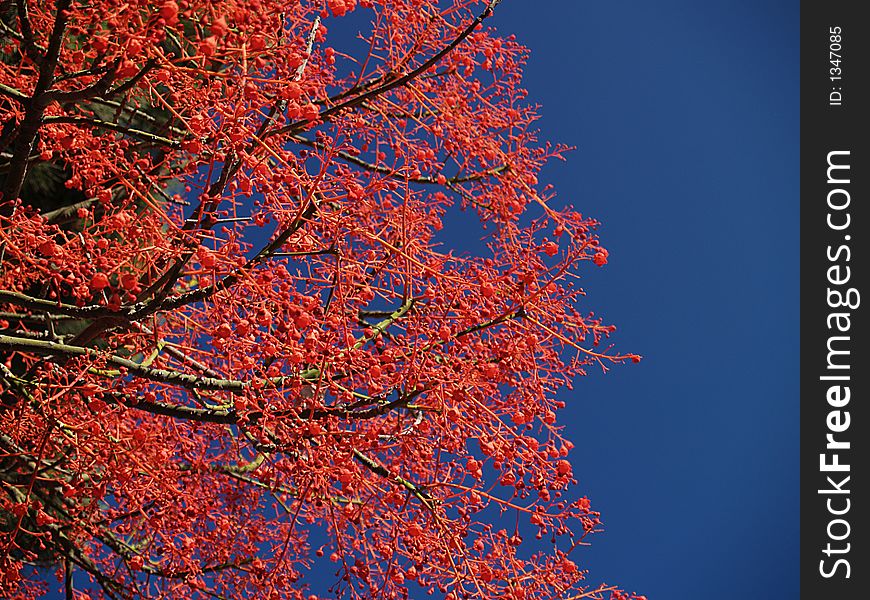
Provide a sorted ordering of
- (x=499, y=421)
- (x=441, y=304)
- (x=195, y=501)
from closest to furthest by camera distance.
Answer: (x=499, y=421) < (x=441, y=304) < (x=195, y=501)

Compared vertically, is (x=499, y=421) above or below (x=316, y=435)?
above

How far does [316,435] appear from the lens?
6.29ft

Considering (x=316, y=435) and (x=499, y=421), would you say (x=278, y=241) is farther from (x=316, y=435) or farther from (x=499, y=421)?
(x=499, y=421)

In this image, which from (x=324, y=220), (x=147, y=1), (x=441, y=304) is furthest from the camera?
(x=441, y=304)

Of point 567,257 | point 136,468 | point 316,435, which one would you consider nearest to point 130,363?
point 136,468

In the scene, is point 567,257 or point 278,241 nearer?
point 278,241

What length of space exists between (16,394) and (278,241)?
4.55 feet
